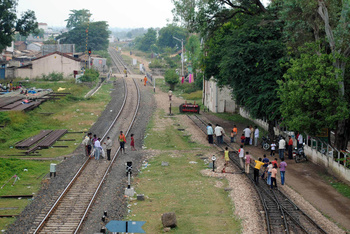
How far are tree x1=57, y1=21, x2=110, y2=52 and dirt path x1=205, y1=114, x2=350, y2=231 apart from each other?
86.4m

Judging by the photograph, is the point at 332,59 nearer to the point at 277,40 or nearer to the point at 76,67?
the point at 277,40

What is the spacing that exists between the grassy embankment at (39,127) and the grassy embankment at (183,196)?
5.12 m

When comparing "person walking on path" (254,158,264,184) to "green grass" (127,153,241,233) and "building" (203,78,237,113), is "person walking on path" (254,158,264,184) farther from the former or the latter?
"building" (203,78,237,113)

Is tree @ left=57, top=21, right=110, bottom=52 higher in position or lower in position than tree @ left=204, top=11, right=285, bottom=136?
higher

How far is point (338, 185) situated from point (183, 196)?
7682 mm

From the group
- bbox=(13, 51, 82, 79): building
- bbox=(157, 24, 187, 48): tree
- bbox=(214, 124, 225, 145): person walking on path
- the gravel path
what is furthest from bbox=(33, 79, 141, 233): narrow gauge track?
bbox=(157, 24, 187, 48): tree

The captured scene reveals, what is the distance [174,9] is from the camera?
1544 inches

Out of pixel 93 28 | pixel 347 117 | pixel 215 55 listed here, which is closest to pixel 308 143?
pixel 347 117

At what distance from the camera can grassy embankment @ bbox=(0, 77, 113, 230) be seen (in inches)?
805

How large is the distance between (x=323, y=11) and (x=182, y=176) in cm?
1120

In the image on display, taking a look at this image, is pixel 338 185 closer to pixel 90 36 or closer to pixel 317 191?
pixel 317 191

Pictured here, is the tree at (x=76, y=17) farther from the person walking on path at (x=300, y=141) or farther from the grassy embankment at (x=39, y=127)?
the person walking on path at (x=300, y=141)

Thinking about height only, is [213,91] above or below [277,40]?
below

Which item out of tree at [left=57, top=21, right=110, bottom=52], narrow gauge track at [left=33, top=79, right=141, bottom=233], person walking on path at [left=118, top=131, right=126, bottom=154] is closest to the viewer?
narrow gauge track at [left=33, top=79, right=141, bottom=233]
